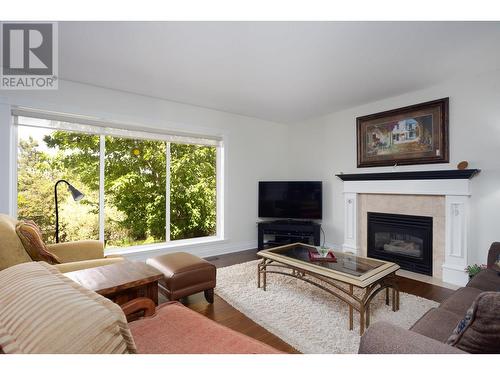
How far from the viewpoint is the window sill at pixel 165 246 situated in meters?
3.43

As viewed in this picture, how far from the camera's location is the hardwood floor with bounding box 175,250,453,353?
6.07ft

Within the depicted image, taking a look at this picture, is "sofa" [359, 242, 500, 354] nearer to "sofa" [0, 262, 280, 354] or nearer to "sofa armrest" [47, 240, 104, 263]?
"sofa" [0, 262, 280, 354]

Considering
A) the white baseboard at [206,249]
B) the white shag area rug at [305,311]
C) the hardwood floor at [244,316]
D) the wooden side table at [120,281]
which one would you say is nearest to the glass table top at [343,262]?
the white shag area rug at [305,311]

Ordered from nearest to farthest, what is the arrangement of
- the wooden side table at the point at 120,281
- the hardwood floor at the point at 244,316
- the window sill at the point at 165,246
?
the wooden side table at the point at 120,281
the hardwood floor at the point at 244,316
the window sill at the point at 165,246

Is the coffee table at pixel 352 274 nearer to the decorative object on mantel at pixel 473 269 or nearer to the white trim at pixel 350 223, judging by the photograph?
the decorative object on mantel at pixel 473 269

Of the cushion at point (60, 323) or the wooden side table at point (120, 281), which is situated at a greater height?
the cushion at point (60, 323)

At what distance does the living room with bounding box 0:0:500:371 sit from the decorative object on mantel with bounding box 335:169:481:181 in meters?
0.03

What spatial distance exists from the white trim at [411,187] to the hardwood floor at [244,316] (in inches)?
46.2

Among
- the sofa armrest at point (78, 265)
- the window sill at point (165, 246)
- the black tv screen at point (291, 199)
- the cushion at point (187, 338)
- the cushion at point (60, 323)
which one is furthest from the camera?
the black tv screen at point (291, 199)

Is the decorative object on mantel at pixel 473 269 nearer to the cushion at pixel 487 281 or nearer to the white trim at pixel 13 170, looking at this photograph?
the cushion at pixel 487 281

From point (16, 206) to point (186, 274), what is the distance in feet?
7.54

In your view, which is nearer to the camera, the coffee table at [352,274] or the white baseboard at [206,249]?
the coffee table at [352,274]

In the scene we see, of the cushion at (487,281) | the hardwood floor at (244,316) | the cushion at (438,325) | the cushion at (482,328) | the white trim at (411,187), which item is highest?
the white trim at (411,187)
